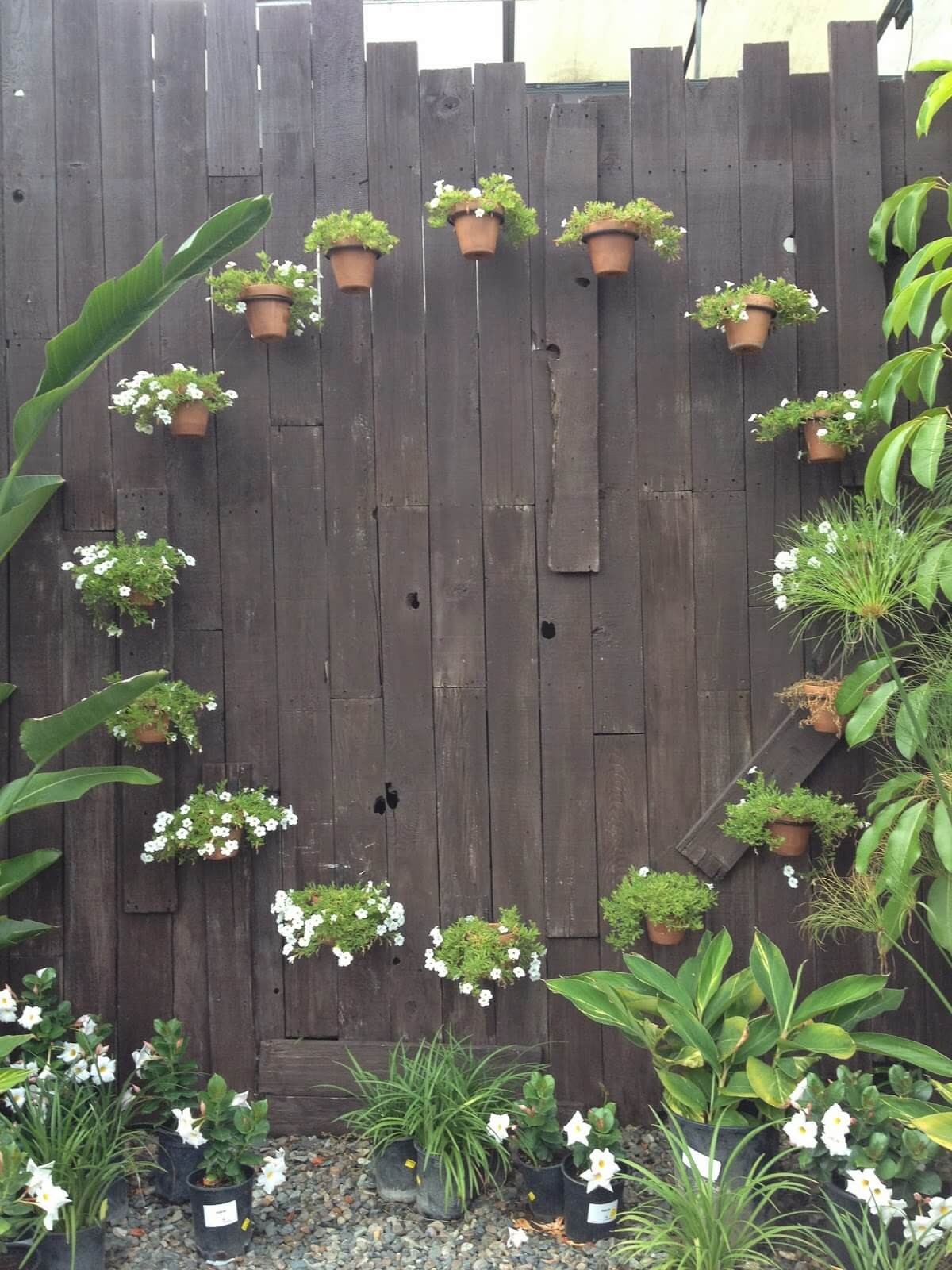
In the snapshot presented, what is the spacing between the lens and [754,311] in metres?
2.80

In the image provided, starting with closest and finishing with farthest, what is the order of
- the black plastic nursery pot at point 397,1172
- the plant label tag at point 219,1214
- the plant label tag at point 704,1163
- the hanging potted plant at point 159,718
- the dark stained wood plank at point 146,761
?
the plant label tag at point 704,1163
the plant label tag at point 219,1214
the black plastic nursery pot at point 397,1172
the hanging potted plant at point 159,718
the dark stained wood plank at point 146,761

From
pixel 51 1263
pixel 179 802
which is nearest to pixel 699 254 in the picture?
pixel 179 802

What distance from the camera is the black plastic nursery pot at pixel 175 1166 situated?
8.36 ft

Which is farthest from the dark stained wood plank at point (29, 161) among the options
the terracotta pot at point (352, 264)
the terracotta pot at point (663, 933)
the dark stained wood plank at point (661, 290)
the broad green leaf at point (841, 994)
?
the broad green leaf at point (841, 994)

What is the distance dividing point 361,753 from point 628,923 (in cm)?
87

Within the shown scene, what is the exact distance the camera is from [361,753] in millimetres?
2977

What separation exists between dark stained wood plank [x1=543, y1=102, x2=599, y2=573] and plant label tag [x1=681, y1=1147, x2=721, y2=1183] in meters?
1.47

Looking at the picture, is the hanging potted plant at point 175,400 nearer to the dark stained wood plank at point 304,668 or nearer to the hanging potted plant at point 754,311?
the dark stained wood plank at point 304,668

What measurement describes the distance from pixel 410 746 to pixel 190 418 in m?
1.07

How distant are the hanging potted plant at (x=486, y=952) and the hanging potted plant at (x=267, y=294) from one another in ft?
5.49

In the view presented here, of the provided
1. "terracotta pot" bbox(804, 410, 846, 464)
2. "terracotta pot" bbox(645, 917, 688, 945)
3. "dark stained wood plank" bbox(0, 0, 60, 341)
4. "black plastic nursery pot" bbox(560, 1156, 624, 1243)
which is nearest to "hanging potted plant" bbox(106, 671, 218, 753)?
"dark stained wood plank" bbox(0, 0, 60, 341)

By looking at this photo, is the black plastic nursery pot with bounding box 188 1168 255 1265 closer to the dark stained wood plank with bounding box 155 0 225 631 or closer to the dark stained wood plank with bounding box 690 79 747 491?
the dark stained wood plank with bounding box 155 0 225 631

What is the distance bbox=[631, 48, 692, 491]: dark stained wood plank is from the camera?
297cm

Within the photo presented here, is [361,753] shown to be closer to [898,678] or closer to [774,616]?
[774,616]
